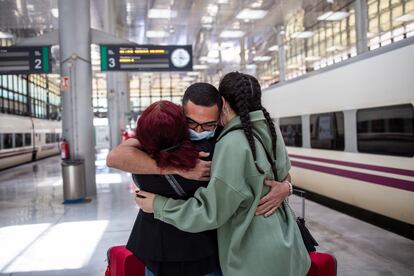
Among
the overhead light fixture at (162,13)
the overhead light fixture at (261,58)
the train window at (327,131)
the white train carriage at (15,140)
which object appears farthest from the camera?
the white train carriage at (15,140)

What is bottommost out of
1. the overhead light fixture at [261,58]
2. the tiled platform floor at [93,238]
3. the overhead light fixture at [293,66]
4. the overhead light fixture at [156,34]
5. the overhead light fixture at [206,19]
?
the tiled platform floor at [93,238]

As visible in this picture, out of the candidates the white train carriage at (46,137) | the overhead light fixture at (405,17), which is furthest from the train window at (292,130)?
the white train carriage at (46,137)

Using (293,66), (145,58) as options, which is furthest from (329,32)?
(145,58)

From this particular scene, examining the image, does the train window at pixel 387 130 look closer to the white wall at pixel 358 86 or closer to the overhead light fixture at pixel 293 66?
the white wall at pixel 358 86

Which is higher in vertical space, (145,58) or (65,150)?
(145,58)

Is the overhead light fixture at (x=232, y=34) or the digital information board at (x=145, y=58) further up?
the overhead light fixture at (x=232, y=34)

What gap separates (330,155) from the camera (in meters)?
8.34

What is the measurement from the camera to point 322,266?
2.49m

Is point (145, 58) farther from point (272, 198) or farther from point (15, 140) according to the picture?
point (15, 140)

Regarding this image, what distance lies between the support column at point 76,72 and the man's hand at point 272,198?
26.7 ft

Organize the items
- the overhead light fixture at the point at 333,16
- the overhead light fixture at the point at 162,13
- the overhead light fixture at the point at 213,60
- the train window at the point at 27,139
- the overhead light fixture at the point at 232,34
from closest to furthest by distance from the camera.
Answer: the overhead light fixture at the point at 333,16 → the overhead light fixture at the point at 162,13 → the overhead light fixture at the point at 232,34 → the train window at the point at 27,139 → the overhead light fixture at the point at 213,60

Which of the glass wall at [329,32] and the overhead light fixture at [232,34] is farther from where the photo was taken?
the overhead light fixture at [232,34]

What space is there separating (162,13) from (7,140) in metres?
8.61

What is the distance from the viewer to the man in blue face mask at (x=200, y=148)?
1.74 meters
